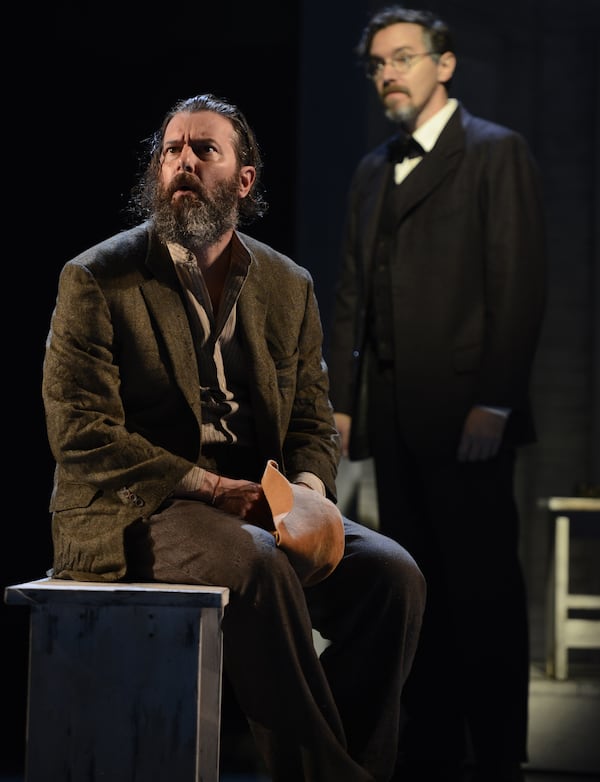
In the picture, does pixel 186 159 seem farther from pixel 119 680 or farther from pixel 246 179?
pixel 119 680

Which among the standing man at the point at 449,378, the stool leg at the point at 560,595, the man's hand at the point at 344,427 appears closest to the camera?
the standing man at the point at 449,378

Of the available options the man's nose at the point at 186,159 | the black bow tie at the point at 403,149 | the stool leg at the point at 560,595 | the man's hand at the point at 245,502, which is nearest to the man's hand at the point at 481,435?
the black bow tie at the point at 403,149

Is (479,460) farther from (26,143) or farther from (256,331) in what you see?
(26,143)

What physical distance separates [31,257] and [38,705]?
6.36 feet

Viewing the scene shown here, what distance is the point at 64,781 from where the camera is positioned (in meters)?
2.29

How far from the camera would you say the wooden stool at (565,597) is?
172 inches

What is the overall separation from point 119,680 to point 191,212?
92 centimetres

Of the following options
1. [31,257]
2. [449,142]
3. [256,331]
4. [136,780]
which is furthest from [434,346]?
[136,780]

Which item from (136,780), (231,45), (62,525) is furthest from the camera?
(231,45)

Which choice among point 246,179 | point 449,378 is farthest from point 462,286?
point 246,179

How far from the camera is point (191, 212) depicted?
2.62 meters

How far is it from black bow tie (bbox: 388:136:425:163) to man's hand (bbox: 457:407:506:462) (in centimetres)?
74

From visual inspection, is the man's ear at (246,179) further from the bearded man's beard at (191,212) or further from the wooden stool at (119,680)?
the wooden stool at (119,680)

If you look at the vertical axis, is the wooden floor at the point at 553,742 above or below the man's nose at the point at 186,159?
below
